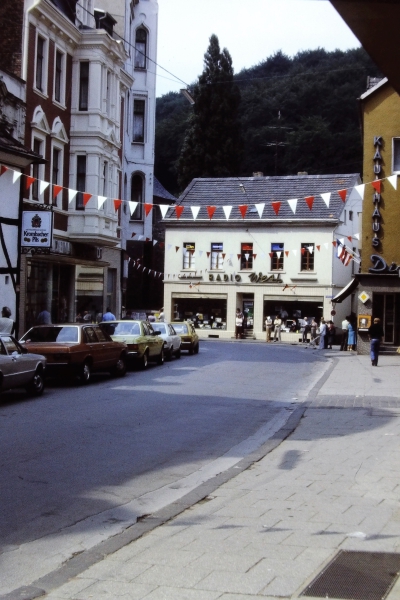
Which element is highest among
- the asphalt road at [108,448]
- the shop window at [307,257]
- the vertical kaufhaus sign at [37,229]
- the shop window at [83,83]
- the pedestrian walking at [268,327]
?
the shop window at [83,83]

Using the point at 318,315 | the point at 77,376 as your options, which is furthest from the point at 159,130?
the point at 77,376

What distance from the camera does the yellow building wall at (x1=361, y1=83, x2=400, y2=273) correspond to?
37500 millimetres

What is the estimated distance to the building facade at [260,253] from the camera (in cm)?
5444

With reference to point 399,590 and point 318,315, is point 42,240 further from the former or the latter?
point 318,315

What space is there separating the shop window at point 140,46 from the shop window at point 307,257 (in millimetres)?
15898

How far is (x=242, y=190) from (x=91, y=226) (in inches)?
1009

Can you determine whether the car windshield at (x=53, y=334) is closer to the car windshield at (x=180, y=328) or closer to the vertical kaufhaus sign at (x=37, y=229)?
the vertical kaufhaus sign at (x=37, y=229)

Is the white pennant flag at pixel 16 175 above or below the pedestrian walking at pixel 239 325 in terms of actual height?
above

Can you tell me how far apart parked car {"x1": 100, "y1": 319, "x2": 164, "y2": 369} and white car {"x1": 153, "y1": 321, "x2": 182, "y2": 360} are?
8.72ft

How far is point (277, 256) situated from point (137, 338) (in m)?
31.0

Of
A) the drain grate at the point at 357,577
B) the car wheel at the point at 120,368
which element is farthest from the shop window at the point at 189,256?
the drain grate at the point at 357,577

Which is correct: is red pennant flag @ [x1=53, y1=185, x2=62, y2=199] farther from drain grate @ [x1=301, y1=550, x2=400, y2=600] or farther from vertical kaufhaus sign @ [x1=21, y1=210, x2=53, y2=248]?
drain grate @ [x1=301, y1=550, x2=400, y2=600]

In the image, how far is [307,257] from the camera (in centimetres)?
5469

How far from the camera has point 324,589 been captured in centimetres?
543
